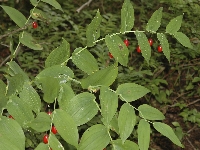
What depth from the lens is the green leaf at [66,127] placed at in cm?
105

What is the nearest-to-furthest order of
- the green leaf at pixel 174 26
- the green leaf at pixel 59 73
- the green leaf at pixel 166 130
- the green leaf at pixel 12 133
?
the green leaf at pixel 12 133, the green leaf at pixel 59 73, the green leaf at pixel 166 130, the green leaf at pixel 174 26

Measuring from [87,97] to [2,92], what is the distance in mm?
283

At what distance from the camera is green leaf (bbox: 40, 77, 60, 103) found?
3.42ft

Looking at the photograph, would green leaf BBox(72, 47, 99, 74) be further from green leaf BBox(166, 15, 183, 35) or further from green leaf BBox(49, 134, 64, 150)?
green leaf BBox(166, 15, 183, 35)

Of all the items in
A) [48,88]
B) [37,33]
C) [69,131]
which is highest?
[48,88]

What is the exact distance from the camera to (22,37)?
1.53 meters

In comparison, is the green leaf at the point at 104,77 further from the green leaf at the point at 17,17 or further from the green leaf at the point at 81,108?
the green leaf at the point at 17,17

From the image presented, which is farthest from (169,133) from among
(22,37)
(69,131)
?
(22,37)

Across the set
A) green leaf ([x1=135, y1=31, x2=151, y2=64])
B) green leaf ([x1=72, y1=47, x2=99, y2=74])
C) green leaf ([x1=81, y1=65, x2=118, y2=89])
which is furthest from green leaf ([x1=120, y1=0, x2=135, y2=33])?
green leaf ([x1=81, y1=65, x2=118, y2=89])

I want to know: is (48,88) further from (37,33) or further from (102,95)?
(37,33)

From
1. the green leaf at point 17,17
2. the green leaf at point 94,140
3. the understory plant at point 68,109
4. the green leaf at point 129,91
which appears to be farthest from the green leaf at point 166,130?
the green leaf at point 17,17

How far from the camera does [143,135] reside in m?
1.17

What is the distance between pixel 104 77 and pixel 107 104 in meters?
0.09

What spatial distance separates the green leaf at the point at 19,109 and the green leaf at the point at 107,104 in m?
0.24
